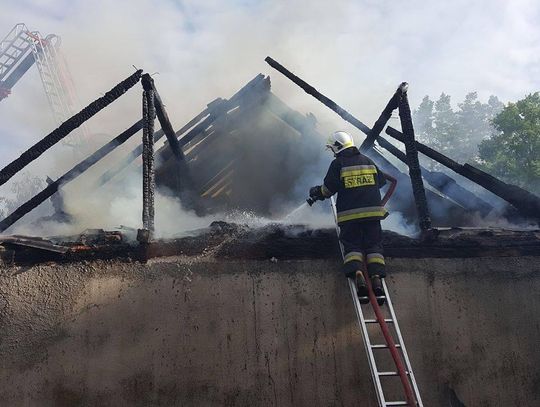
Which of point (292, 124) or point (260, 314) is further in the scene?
point (292, 124)

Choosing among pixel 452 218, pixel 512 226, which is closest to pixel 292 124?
pixel 452 218

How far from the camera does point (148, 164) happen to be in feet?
14.7

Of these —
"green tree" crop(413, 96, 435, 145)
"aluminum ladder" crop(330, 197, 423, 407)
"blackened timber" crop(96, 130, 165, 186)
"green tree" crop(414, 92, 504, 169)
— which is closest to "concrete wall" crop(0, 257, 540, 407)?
"aluminum ladder" crop(330, 197, 423, 407)

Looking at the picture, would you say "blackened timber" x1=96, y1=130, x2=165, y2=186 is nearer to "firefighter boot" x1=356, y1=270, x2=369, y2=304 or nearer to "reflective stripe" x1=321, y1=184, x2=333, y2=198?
"reflective stripe" x1=321, y1=184, x2=333, y2=198

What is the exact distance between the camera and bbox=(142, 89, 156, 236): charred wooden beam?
4.14m

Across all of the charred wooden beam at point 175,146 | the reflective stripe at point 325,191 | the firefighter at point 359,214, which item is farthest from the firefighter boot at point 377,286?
the charred wooden beam at point 175,146

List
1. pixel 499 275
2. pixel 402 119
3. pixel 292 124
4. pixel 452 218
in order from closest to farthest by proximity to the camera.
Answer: pixel 499 275
pixel 402 119
pixel 452 218
pixel 292 124

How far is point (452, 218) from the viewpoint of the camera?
648cm

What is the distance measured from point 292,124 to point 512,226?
152 inches

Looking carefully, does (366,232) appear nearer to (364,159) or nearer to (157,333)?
(364,159)

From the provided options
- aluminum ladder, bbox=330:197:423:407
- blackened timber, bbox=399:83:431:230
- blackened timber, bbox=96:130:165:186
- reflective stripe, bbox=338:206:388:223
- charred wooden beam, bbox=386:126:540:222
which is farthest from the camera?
blackened timber, bbox=96:130:165:186

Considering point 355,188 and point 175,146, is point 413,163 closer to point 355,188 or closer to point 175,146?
point 355,188

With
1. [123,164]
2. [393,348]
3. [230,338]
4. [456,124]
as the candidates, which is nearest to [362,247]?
[393,348]

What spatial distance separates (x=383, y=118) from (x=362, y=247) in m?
2.31
